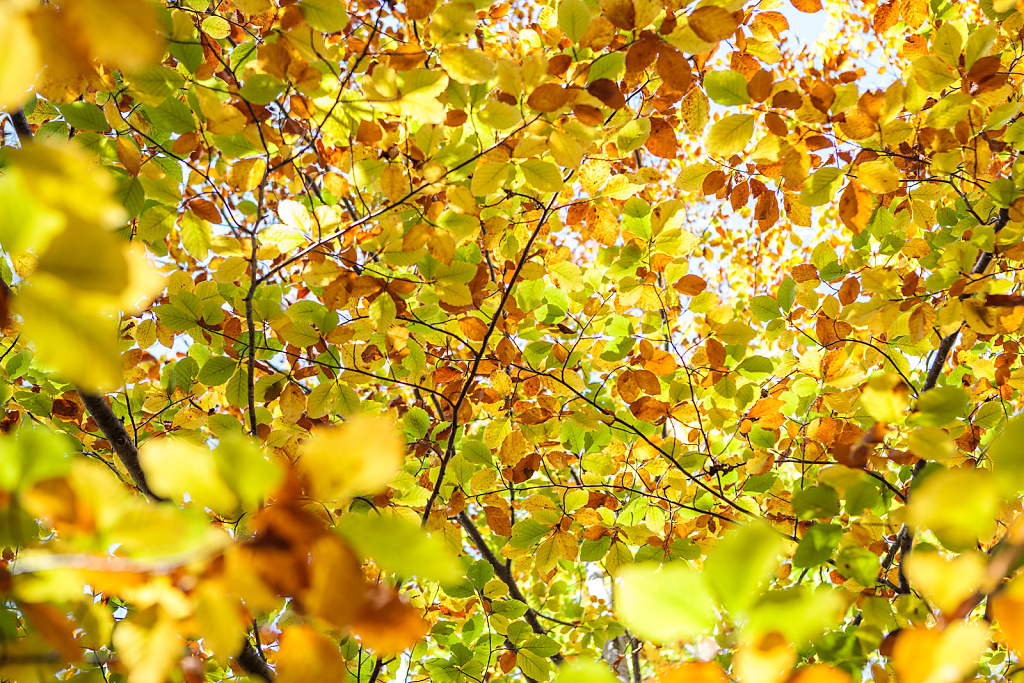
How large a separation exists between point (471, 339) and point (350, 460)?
1.48 m

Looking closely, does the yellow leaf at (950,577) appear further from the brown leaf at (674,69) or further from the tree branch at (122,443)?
the tree branch at (122,443)

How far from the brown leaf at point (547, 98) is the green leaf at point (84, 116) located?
1070mm

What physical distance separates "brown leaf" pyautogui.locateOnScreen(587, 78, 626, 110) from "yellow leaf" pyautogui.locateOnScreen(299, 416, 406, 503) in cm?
113

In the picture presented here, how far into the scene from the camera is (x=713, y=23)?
4.04ft

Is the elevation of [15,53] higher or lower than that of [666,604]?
higher

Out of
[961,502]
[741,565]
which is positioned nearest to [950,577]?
[961,502]

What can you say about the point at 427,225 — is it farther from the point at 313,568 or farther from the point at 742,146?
the point at 313,568

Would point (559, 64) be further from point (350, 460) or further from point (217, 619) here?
point (217, 619)

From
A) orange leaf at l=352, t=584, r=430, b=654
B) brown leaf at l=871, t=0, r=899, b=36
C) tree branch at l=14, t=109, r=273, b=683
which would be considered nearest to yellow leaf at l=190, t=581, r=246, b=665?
orange leaf at l=352, t=584, r=430, b=654

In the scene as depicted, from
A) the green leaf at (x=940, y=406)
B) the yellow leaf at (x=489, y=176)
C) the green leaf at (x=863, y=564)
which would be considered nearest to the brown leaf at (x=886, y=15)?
the yellow leaf at (x=489, y=176)

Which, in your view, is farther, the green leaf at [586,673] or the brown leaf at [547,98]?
the brown leaf at [547,98]

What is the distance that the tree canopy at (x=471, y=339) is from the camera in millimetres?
470

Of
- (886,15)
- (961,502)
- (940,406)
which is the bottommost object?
(961,502)

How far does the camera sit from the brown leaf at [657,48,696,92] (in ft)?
4.41
